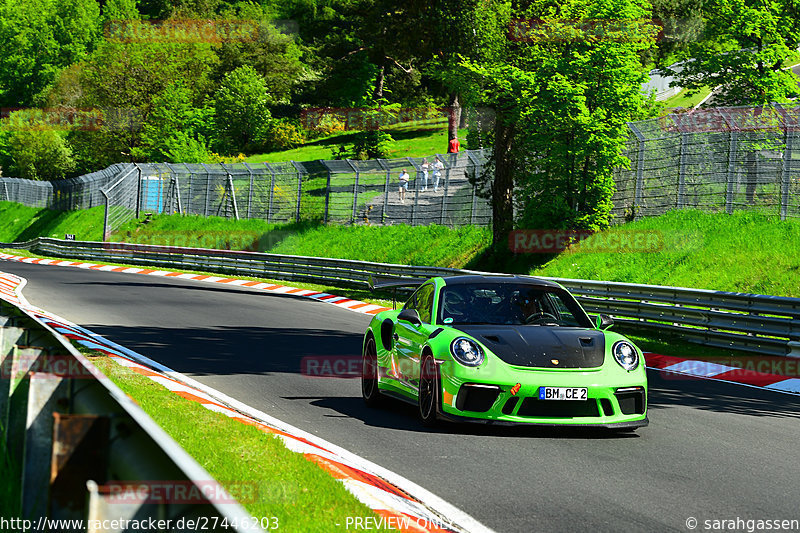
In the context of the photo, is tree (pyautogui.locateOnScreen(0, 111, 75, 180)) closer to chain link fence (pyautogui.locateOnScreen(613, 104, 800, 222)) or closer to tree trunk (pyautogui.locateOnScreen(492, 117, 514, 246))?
tree trunk (pyautogui.locateOnScreen(492, 117, 514, 246))

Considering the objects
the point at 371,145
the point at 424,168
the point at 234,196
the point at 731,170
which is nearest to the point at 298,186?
A: the point at 234,196

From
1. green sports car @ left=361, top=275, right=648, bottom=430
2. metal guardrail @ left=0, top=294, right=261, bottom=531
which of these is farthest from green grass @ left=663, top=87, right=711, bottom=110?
metal guardrail @ left=0, top=294, right=261, bottom=531

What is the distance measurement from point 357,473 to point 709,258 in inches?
666

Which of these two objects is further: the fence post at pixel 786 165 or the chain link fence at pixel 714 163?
the chain link fence at pixel 714 163

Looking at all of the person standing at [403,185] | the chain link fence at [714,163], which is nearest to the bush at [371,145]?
the person standing at [403,185]

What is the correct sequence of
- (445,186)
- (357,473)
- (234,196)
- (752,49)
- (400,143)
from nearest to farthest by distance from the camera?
1. (357,473)
2. (752,49)
3. (445,186)
4. (234,196)
5. (400,143)

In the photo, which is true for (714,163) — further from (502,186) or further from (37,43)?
(37,43)

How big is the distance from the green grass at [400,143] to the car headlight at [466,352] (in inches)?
2709

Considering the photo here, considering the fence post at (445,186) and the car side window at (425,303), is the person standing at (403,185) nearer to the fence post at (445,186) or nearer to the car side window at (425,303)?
the fence post at (445,186)

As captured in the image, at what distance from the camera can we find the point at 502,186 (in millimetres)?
28953

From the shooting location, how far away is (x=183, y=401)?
9414mm

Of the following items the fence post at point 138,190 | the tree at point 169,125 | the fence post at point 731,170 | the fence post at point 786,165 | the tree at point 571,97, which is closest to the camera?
the fence post at point 786,165

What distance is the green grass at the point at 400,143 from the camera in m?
81.2

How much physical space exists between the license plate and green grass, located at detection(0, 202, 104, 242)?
49.4m
